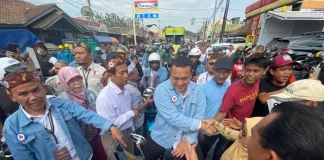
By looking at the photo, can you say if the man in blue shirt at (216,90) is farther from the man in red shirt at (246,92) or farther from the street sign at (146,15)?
the street sign at (146,15)

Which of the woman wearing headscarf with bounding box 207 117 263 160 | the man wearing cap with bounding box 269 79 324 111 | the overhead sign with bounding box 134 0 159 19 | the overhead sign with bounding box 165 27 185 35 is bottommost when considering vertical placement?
the woman wearing headscarf with bounding box 207 117 263 160

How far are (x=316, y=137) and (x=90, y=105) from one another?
2430 mm

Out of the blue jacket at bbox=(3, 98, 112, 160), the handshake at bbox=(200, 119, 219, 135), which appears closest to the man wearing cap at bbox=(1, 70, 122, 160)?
the blue jacket at bbox=(3, 98, 112, 160)

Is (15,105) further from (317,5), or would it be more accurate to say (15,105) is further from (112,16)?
(112,16)

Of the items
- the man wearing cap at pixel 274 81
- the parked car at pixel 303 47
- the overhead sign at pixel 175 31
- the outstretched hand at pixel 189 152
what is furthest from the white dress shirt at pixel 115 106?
the overhead sign at pixel 175 31

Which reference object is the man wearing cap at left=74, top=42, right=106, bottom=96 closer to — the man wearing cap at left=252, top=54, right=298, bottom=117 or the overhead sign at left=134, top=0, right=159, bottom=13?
the man wearing cap at left=252, top=54, right=298, bottom=117

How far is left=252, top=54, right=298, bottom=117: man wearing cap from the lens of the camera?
2.17 metres

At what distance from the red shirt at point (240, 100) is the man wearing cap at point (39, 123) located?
1386 millimetres

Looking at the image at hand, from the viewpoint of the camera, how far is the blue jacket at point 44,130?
1390 mm

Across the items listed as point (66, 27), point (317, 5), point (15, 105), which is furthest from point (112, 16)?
point (15, 105)

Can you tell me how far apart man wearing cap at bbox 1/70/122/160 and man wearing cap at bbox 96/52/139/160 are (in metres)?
0.32

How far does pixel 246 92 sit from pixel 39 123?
2.28 m

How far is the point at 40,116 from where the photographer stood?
1499mm

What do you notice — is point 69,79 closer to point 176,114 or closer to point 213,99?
point 176,114
